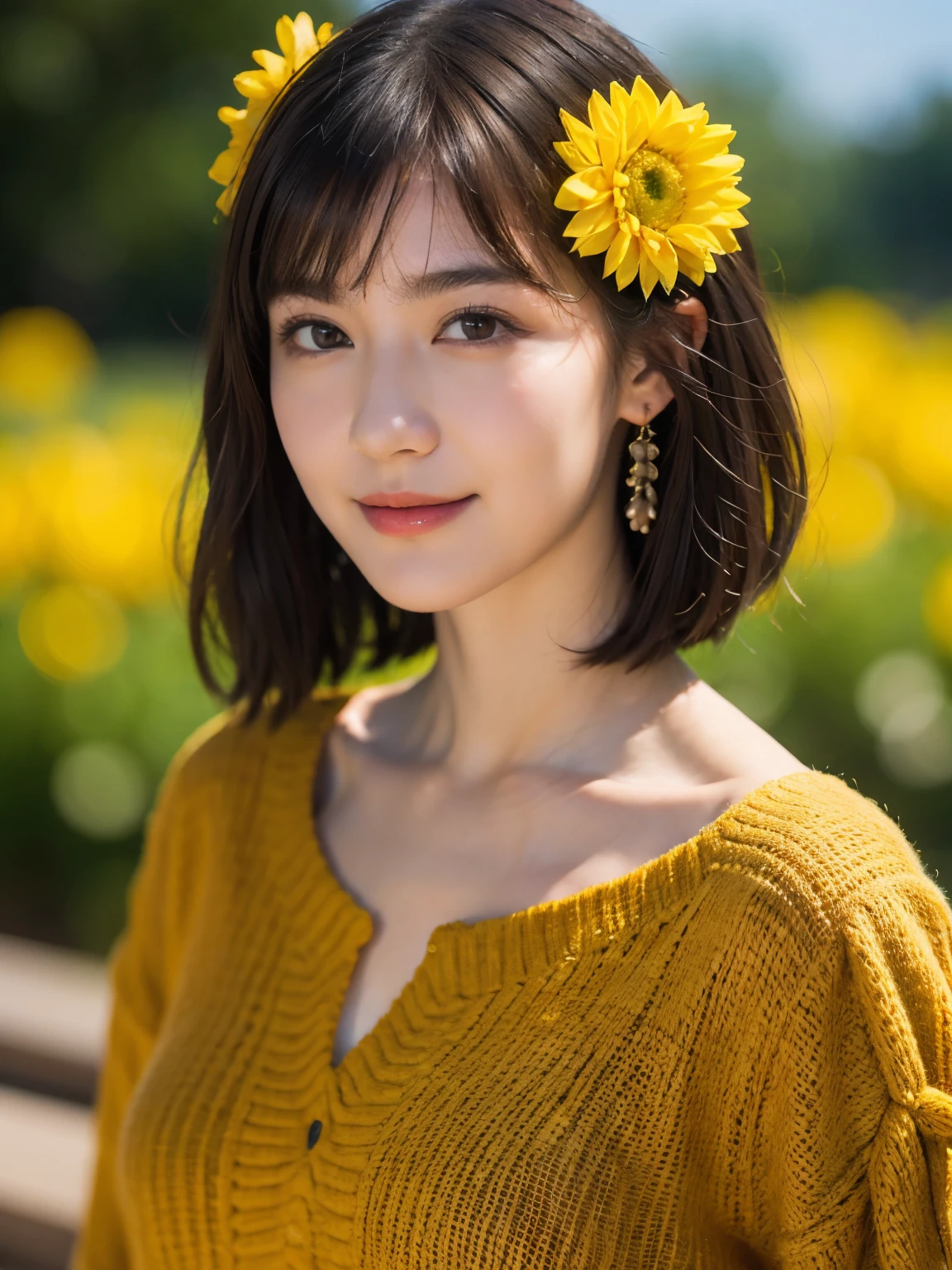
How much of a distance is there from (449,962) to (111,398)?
482 centimetres

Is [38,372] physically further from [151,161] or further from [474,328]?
[151,161]

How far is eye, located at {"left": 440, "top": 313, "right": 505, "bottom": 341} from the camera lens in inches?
49.2

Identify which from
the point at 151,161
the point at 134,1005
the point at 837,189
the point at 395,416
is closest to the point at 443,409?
the point at 395,416

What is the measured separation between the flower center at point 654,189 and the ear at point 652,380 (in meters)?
0.10

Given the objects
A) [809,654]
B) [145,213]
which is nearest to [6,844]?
[809,654]

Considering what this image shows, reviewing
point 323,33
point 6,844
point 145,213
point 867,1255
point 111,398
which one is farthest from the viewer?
point 145,213

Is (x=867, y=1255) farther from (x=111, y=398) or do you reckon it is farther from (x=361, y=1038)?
(x=111, y=398)

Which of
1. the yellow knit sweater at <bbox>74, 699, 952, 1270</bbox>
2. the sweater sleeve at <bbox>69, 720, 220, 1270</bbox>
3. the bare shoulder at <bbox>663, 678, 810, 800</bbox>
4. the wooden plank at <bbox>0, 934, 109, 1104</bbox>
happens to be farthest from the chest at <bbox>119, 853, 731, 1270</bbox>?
the wooden plank at <bbox>0, 934, 109, 1104</bbox>

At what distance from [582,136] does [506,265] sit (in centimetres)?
14

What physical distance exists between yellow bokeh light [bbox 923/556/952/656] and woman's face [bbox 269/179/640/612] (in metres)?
1.86

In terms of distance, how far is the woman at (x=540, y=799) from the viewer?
1178 mm

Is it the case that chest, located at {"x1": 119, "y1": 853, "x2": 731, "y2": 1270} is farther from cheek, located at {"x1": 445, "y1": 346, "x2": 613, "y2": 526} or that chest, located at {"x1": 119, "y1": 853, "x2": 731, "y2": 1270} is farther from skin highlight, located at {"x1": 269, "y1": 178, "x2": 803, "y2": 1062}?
cheek, located at {"x1": 445, "y1": 346, "x2": 613, "y2": 526}

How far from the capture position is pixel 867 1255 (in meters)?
1.17

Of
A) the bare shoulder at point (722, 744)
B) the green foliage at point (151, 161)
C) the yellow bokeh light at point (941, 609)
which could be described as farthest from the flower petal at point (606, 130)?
the green foliage at point (151, 161)
